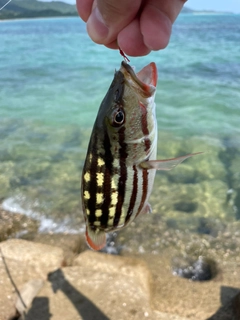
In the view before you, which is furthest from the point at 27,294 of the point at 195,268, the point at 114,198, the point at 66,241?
the point at 114,198

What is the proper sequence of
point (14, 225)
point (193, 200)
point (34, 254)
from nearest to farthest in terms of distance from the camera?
point (34, 254) → point (14, 225) → point (193, 200)

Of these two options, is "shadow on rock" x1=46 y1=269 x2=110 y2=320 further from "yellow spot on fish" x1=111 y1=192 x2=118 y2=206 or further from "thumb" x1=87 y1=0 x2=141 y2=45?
"thumb" x1=87 y1=0 x2=141 y2=45

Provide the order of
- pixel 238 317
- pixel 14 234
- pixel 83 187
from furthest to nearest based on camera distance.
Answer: pixel 14 234 → pixel 238 317 → pixel 83 187

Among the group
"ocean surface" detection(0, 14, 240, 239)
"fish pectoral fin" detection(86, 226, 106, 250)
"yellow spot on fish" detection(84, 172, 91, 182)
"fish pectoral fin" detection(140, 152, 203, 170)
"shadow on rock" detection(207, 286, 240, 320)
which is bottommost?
"ocean surface" detection(0, 14, 240, 239)

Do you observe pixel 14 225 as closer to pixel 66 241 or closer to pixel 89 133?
pixel 66 241

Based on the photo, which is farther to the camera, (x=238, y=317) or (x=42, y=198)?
(x=42, y=198)

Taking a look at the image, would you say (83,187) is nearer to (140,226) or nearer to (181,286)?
(181,286)

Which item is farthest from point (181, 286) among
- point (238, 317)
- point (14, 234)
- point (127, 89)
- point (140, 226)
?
point (127, 89)

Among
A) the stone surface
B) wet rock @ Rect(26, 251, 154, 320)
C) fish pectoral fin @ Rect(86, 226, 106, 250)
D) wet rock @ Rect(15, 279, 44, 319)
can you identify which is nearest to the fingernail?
fish pectoral fin @ Rect(86, 226, 106, 250)
